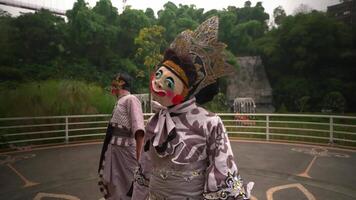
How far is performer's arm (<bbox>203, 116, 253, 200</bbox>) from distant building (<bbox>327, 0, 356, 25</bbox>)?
17.4m

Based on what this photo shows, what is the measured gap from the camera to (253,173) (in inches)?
186

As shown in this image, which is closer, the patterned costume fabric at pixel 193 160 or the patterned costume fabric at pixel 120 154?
the patterned costume fabric at pixel 193 160

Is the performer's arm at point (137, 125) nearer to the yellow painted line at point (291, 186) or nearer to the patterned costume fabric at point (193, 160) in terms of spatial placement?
the patterned costume fabric at point (193, 160)

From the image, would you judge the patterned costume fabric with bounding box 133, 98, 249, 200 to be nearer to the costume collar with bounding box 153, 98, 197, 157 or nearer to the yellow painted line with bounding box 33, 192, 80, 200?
the costume collar with bounding box 153, 98, 197, 157

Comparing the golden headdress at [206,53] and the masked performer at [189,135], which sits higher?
the golden headdress at [206,53]

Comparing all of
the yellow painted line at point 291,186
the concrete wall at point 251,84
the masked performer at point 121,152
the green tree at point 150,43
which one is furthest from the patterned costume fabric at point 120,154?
the concrete wall at point 251,84

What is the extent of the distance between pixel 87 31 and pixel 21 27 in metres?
3.61

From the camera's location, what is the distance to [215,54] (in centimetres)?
160

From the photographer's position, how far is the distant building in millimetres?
15688

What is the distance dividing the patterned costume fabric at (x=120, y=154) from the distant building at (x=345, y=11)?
16776 mm

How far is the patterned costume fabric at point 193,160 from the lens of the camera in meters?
1.38

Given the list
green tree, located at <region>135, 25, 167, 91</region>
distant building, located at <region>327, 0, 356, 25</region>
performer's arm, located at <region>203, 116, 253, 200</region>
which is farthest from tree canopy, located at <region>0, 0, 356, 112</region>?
performer's arm, located at <region>203, 116, 253, 200</region>

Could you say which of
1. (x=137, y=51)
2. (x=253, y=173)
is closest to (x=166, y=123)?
(x=253, y=173)

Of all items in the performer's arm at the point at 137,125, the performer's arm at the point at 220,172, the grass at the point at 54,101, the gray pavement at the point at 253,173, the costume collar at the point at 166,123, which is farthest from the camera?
the grass at the point at 54,101
